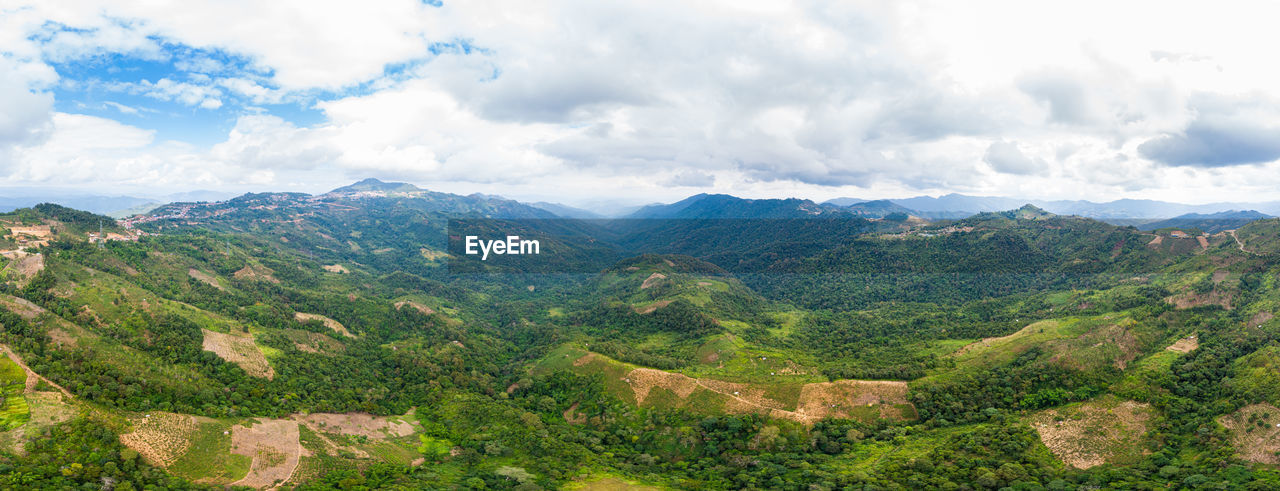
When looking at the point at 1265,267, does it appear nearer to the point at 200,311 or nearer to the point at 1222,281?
the point at 1222,281

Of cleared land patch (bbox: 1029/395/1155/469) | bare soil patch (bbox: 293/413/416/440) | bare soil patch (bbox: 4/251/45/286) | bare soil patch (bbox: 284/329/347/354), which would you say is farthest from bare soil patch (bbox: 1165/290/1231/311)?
bare soil patch (bbox: 4/251/45/286)

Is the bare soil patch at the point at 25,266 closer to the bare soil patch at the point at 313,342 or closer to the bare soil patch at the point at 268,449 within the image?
the bare soil patch at the point at 313,342

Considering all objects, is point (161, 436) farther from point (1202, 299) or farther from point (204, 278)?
point (1202, 299)

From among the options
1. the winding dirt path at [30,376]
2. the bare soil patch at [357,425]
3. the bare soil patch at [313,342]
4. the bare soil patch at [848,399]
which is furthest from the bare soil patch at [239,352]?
the bare soil patch at [848,399]

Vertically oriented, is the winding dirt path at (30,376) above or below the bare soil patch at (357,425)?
above

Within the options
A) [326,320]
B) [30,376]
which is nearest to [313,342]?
[326,320]

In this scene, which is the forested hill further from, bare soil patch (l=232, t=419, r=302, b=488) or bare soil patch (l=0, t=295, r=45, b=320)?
bare soil patch (l=0, t=295, r=45, b=320)
